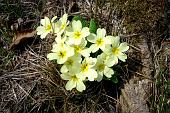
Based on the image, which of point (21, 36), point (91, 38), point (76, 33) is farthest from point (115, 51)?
point (21, 36)

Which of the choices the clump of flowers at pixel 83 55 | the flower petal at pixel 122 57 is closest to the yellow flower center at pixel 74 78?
the clump of flowers at pixel 83 55

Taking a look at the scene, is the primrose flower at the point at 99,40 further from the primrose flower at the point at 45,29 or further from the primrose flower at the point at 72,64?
the primrose flower at the point at 45,29

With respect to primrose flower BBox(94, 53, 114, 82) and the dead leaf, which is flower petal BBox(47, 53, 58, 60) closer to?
primrose flower BBox(94, 53, 114, 82)

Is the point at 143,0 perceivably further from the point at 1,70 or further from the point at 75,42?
the point at 1,70

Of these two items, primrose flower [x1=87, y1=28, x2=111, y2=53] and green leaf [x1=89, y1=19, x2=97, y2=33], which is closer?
primrose flower [x1=87, y1=28, x2=111, y2=53]

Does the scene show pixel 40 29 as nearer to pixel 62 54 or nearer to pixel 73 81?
pixel 62 54

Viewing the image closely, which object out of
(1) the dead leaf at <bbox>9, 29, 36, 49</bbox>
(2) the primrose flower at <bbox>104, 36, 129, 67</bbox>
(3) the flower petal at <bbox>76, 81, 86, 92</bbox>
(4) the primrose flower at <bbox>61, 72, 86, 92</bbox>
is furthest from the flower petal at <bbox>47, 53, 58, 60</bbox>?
(1) the dead leaf at <bbox>9, 29, 36, 49</bbox>
